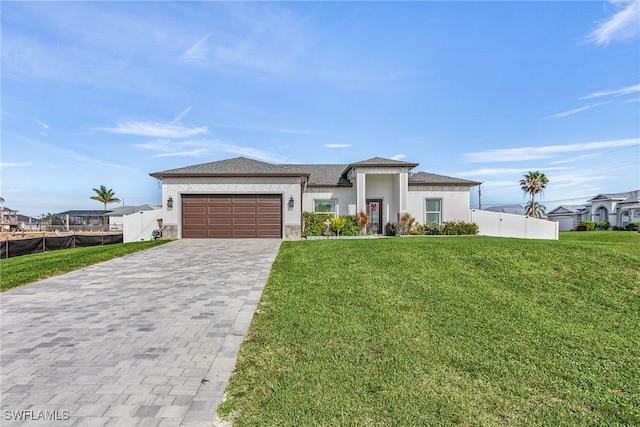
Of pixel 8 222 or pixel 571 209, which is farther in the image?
pixel 571 209

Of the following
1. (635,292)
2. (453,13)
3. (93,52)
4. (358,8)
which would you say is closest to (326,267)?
(635,292)

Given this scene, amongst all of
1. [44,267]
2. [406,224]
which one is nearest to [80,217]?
[44,267]

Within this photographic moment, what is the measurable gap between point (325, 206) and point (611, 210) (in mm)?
38099

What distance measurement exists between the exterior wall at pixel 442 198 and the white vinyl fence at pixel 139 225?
16635mm

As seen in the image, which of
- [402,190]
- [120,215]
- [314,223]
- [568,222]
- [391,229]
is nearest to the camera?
[314,223]

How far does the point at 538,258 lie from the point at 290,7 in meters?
11.6

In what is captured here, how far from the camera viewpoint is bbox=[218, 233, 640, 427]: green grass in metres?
2.56

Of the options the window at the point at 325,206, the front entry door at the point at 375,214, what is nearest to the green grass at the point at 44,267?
the window at the point at 325,206

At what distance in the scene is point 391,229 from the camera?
59.1 ft

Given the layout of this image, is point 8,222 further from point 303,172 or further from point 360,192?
point 360,192

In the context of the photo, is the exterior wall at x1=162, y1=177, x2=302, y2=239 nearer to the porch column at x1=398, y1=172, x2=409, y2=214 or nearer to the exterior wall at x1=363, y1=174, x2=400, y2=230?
the exterior wall at x1=363, y1=174, x2=400, y2=230

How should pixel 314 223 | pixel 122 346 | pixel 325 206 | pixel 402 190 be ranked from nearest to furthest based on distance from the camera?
pixel 122 346 < pixel 314 223 < pixel 402 190 < pixel 325 206

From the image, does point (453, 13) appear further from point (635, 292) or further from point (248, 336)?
point (248, 336)

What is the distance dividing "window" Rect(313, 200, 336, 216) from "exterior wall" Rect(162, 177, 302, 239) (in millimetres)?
3156
